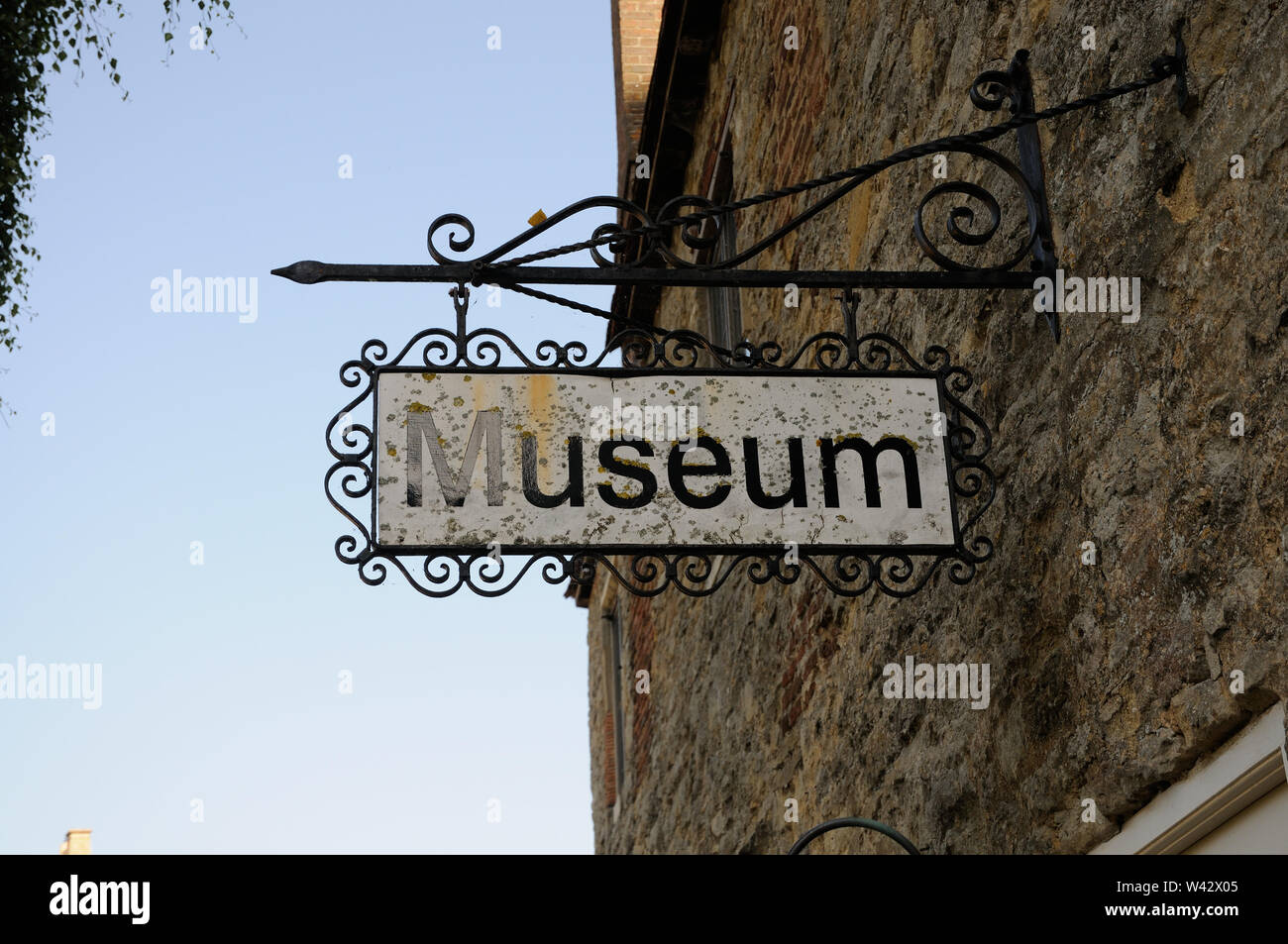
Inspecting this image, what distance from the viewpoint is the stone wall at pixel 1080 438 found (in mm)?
2465

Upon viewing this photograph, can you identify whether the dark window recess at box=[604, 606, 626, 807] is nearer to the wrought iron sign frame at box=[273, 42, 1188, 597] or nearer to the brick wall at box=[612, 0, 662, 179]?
the brick wall at box=[612, 0, 662, 179]

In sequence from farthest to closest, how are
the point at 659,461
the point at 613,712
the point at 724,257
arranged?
the point at 613,712 → the point at 724,257 → the point at 659,461

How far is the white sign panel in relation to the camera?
295cm

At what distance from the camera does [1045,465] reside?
3.23m

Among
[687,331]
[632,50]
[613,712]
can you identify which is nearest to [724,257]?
[687,331]

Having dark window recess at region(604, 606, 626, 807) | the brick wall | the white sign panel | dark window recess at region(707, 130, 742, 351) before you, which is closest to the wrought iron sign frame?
the white sign panel

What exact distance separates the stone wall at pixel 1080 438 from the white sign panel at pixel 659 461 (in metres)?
0.38

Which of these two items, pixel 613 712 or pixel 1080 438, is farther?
pixel 613 712

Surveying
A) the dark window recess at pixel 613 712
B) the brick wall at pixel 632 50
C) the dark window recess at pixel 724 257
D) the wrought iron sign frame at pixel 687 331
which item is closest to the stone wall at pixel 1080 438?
the wrought iron sign frame at pixel 687 331

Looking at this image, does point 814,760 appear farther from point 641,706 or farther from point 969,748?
point 641,706

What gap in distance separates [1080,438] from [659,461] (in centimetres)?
91

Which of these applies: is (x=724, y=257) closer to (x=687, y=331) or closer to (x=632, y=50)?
(x=687, y=331)

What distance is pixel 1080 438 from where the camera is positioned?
10.1 ft
